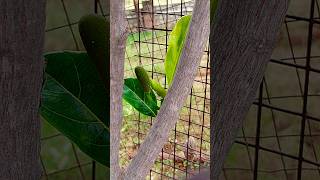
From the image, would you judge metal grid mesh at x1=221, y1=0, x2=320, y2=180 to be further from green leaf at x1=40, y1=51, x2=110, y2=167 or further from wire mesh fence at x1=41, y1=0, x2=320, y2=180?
green leaf at x1=40, y1=51, x2=110, y2=167

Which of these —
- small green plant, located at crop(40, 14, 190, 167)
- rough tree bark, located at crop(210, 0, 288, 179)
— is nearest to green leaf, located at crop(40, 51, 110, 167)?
small green plant, located at crop(40, 14, 190, 167)

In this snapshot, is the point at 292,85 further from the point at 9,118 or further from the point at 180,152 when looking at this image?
the point at 9,118

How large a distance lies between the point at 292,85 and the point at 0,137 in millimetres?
Answer: 373

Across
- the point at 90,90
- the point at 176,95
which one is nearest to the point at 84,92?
the point at 90,90

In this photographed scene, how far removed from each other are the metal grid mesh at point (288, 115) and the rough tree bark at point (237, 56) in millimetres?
11

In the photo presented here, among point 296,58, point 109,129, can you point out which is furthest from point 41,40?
point 296,58

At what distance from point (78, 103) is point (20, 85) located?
0.09 metres

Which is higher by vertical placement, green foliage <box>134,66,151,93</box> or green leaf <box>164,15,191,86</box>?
green leaf <box>164,15,191,86</box>

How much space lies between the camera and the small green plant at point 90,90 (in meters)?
0.64

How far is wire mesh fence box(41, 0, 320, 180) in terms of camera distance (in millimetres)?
606

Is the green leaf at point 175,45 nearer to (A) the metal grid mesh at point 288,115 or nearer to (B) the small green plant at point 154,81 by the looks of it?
(B) the small green plant at point 154,81

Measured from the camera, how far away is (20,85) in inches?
24.4

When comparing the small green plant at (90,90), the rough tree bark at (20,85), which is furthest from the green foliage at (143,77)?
the rough tree bark at (20,85)

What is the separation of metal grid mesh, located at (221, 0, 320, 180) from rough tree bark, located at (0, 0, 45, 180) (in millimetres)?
265
